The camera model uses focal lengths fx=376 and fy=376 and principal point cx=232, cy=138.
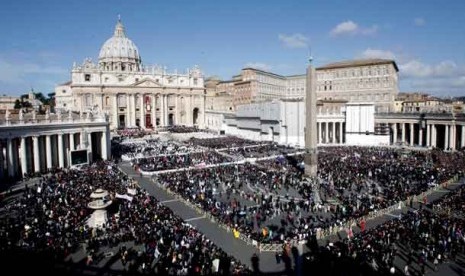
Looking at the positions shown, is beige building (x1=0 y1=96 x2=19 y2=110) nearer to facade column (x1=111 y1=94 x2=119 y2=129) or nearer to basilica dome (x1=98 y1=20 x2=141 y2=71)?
basilica dome (x1=98 y1=20 x2=141 y2=71)

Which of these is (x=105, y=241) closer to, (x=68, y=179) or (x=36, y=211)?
(x=36, y=211)

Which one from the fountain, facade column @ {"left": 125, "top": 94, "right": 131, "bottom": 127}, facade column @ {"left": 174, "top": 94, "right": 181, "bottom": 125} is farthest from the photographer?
facade column @ {"left": 174, "top": 94, "right": 181, "bottom": 125}

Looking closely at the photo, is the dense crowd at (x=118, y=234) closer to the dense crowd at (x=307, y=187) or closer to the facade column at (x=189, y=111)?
the dense crowd at (x=307, y=187)

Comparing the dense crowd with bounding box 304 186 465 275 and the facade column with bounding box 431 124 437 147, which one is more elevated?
the facade column with bounding box 431 124 437 147

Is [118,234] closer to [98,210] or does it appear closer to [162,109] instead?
[98,210]

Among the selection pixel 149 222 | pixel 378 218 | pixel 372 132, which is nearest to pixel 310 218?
pixel 378 218

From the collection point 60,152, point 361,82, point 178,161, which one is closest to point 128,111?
point 60,152

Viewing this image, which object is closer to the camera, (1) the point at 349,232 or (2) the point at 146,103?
(1) the point at 349,232

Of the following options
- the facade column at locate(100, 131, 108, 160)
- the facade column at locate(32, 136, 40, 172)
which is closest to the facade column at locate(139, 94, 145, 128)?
the facade column at locate(100, 131, 108, 160)
